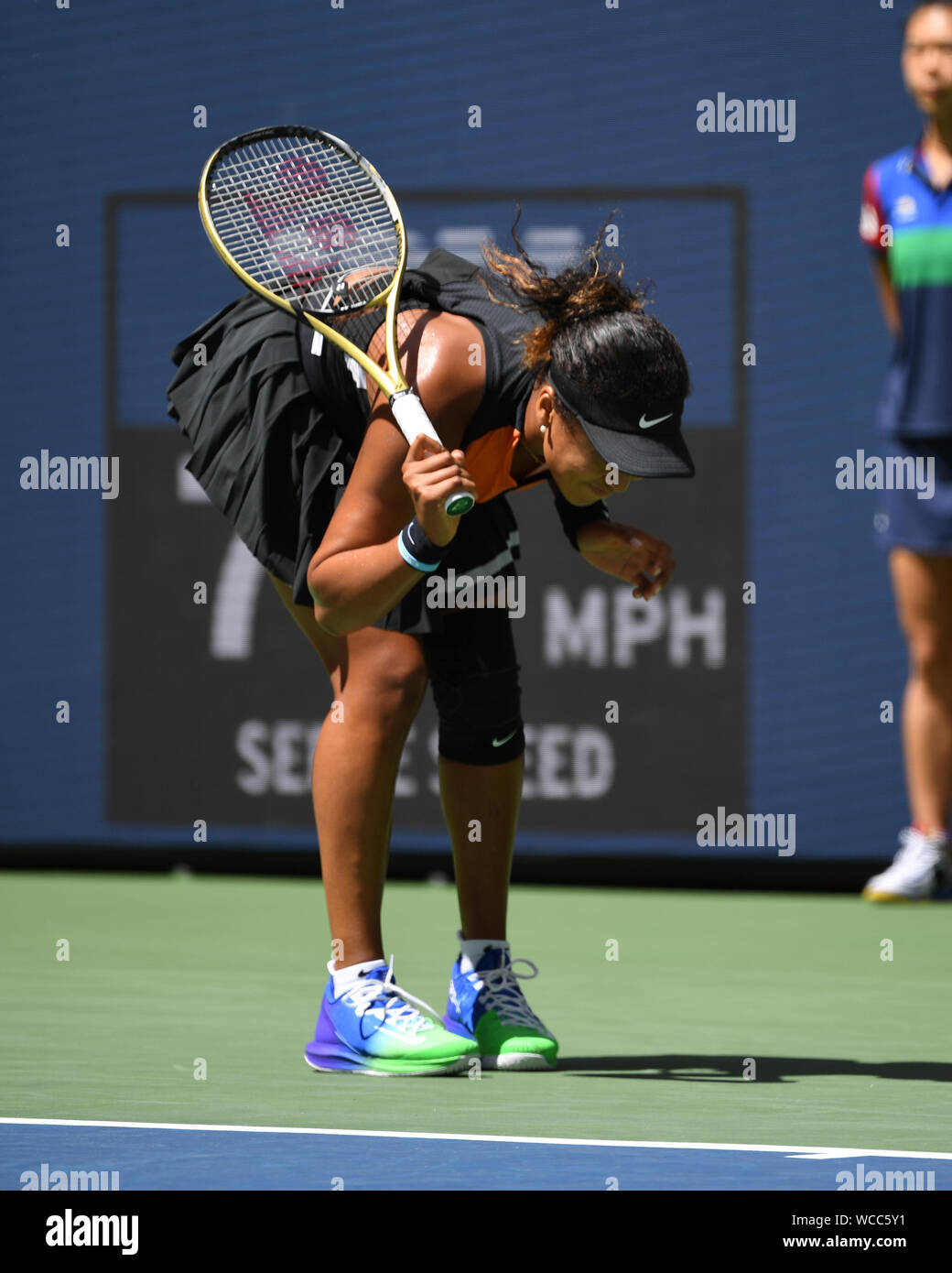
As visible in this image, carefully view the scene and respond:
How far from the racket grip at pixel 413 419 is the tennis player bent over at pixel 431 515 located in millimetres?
39

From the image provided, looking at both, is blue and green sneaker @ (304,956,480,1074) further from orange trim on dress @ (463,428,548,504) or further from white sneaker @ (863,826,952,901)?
white sneaker @ (863,826,952,901)

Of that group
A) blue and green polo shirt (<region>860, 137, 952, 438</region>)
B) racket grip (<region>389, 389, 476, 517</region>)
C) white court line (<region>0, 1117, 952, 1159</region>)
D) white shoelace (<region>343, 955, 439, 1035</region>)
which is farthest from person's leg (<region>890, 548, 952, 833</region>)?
white court line (<region>0, 1117, 952, 1159</region>)

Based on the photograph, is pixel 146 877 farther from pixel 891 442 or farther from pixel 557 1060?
pixel 557 1060

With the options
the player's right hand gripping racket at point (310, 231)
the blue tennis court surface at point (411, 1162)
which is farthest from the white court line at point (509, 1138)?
the player's right hand gripping racket at point (310, 231)

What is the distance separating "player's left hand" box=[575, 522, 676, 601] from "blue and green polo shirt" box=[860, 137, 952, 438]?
8.66 feet

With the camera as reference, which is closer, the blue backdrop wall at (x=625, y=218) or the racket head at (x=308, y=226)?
the racket head at (x=308, y=226)

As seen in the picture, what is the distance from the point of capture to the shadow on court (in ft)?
13.6

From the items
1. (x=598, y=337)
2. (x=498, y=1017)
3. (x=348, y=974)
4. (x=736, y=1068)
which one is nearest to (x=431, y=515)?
(x=598, y=337)

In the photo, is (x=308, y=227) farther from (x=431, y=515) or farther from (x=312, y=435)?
(x=431, y=515)

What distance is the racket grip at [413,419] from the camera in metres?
3.70

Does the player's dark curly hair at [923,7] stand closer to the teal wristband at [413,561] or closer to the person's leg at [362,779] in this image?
the person's leg at [362,779]

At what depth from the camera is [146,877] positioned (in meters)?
7.24

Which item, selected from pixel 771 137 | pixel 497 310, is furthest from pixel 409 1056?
pixel 771 137

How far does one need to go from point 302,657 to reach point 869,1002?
241 centimetres
